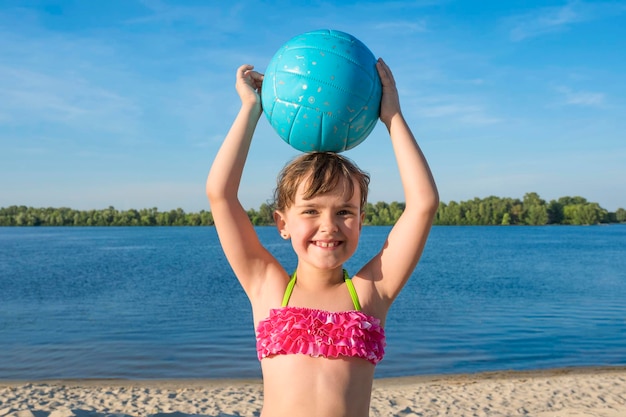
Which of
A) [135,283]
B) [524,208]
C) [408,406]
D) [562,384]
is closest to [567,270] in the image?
[135,283]

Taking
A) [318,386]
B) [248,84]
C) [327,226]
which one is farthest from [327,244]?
[248,84]

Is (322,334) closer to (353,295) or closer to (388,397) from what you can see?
(353,295)

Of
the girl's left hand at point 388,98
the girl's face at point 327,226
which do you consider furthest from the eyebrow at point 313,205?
the girl's left hand at point 388,98

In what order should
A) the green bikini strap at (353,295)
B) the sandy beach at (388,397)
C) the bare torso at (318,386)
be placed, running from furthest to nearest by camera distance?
the sandy beach at (388,397)
the green bikini strap at (353,295)
the bare torso at (318,386)

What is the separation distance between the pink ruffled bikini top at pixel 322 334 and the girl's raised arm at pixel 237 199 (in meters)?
0.28

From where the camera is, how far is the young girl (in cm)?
260

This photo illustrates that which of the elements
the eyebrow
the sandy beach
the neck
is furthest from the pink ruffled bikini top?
the sandy beach

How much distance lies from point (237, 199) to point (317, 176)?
1.34 feet

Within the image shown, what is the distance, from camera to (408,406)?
884 centimetres

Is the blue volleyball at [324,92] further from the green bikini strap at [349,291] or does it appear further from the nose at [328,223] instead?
the green bikini strap at [349,291]

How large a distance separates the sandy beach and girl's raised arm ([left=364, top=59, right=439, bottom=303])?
5944 mm

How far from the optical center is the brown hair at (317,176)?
2652 mm

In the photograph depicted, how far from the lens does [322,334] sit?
2.61 meters

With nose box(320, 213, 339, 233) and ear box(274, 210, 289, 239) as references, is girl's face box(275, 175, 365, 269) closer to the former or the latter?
nose box(320, 213, 339, 233)
